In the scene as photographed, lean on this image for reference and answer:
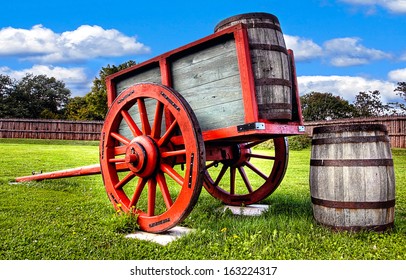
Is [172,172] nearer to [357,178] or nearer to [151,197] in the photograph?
[151,197]

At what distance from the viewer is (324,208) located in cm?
326

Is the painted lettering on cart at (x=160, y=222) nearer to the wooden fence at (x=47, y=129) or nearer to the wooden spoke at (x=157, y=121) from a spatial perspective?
the wooden spoke at (x=157, y=121)

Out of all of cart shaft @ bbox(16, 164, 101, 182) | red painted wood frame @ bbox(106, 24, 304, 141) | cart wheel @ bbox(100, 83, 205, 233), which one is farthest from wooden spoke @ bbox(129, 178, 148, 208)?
cart shaft @ bbox(16, 164, 101, 182)

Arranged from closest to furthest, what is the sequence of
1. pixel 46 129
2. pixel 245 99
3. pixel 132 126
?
1. pixel 245 99
2. pixel 132 126
3. pixel 46 129

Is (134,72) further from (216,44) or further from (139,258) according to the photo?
(139,258)

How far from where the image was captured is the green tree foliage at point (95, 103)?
110 feet

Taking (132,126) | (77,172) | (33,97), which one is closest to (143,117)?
(132,126)

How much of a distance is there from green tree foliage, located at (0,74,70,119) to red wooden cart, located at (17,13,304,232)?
1218 inches

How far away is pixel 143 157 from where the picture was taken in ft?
11.2

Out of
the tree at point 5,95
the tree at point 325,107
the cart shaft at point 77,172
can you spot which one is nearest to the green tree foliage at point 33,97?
the tree at point 5,95

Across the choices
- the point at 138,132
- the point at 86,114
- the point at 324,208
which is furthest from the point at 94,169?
the point at 86,114

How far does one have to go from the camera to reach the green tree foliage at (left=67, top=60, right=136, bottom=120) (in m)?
33.6

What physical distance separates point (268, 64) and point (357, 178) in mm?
1128

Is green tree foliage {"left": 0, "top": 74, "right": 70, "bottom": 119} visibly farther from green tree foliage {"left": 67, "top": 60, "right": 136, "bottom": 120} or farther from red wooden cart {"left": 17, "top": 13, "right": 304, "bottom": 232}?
red wooden cart {"left": 17, "top": 13, "right": 304, "bottom": 232}
